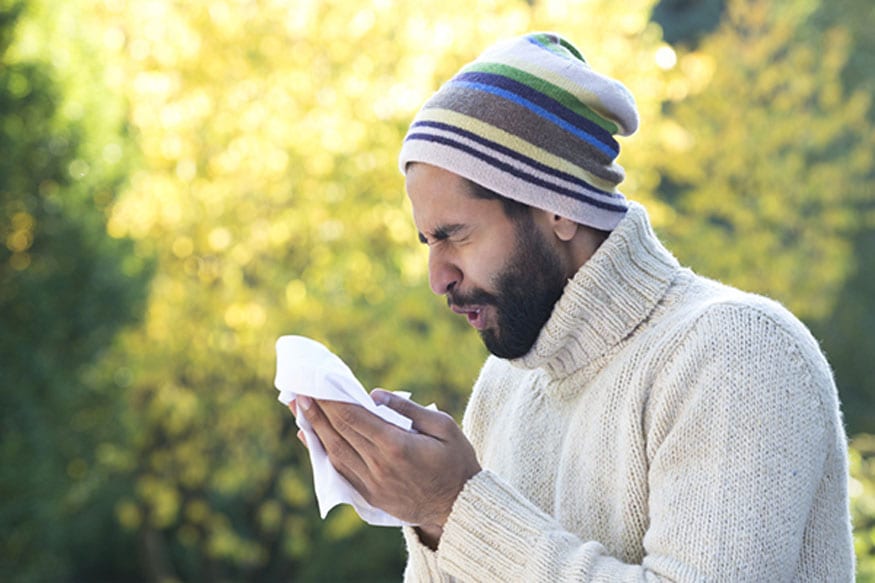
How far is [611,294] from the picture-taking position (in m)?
1.87

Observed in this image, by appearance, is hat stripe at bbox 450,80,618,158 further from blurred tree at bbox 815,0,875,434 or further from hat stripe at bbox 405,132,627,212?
blurred tree at bbox 815,0,875,434

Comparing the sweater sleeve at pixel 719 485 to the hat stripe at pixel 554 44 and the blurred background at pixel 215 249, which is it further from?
the blurred background at pixel 215 249

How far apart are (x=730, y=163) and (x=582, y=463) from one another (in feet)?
26.1

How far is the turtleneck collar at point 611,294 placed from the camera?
1863 millimetres

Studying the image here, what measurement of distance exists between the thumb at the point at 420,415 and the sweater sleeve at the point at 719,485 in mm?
88

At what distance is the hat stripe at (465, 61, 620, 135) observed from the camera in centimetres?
185

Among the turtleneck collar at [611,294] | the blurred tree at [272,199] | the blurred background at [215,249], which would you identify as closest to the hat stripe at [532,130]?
the turtleneck collar at [611,294]

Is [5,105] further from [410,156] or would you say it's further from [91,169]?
[410,156]

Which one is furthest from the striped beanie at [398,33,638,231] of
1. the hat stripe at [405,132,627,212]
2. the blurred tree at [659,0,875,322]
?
the blurred tree at [659,0,875,322]

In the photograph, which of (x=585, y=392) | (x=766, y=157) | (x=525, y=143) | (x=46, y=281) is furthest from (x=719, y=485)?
(x=766, y=157)

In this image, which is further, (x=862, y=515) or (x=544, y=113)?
(x=862, y=515)

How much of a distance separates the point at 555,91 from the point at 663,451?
56cm

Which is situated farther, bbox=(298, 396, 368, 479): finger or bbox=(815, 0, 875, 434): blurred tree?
bbox=(815, 0, 875, 434): blurred tree

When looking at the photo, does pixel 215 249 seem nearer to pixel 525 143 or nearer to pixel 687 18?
pixel 525 143
